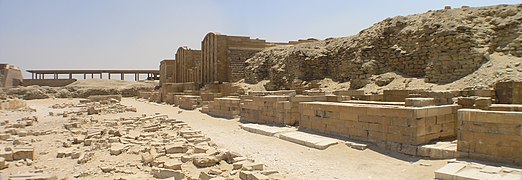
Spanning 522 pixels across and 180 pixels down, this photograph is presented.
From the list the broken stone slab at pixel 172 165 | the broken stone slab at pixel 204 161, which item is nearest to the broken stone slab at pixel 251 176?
the broken stone slab at pixel 204 161

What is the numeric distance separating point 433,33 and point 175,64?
29.3 meters

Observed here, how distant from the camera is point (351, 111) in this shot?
906cm

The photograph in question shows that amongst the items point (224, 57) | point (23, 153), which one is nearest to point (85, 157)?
point (23, 153)

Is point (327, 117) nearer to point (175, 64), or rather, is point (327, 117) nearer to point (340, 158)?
point (340, 158)

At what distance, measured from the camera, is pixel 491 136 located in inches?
251

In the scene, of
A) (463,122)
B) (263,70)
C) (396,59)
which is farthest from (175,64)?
(463,122)

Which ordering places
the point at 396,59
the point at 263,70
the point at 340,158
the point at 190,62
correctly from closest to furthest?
the point at 340,158
the point at 396,59
the point at 263,70
the point at 190,62

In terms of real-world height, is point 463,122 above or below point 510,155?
above

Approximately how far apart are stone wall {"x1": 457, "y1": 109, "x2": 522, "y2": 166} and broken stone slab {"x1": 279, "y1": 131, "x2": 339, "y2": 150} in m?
2.87

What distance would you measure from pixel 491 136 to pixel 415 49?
14634 millimetres

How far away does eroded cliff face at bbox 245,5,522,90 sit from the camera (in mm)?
17016

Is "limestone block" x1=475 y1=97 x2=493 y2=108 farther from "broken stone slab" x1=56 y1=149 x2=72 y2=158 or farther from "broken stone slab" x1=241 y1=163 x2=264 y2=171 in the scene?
"broken stone slab" x1=56 y1=149 x2=72 y2=158

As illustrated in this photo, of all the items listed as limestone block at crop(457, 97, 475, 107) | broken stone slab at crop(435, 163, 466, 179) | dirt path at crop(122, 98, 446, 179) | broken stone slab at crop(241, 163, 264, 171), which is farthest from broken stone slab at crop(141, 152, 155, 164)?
limestone block at crop(457, 97, 475, 107)

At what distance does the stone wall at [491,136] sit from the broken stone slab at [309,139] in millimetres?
2873
